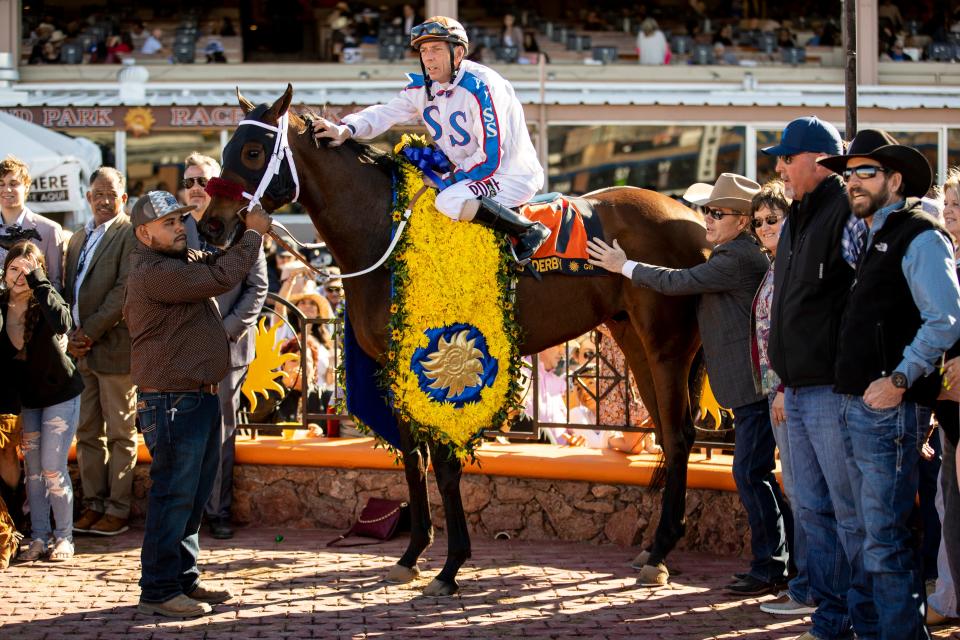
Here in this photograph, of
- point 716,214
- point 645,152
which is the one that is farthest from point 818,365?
point 645,152

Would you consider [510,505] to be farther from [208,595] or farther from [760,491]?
[208,595]

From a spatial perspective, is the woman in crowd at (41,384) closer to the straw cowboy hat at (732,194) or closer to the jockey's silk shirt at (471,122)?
the jockey's silk shirt at (471,122)

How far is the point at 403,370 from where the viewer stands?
5957mm

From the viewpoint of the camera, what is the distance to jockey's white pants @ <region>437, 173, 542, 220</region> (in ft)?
19.3

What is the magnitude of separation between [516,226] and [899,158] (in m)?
2.15

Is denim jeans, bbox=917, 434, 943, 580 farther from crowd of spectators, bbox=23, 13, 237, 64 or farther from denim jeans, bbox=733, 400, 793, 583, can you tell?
crowd of spectators, bbox=23, 13, 237, 64

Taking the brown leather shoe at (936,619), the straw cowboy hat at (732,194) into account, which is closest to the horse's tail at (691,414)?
the straw cowboy hat at (732,194)

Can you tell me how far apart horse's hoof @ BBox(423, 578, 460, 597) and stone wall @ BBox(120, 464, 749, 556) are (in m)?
1.43

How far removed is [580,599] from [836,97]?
54.3 feet

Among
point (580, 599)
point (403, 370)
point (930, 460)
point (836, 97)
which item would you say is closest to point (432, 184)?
point (403, 370)

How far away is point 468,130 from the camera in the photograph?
6.01 meters

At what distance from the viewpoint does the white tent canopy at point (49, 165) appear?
1386 centimetres

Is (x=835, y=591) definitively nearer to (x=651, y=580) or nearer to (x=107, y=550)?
(x=651, y=580)

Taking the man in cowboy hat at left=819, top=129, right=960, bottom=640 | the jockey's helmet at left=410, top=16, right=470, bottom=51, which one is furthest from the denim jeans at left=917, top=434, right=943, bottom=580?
the jockey's helmet at left=410, top=16, right=470, bottom=51
